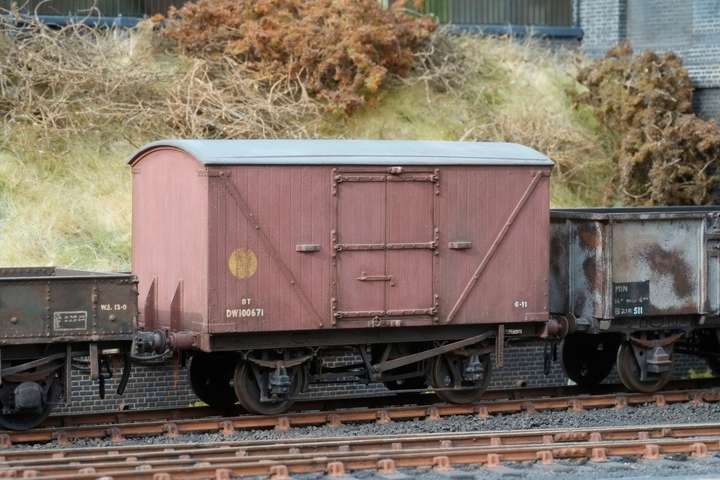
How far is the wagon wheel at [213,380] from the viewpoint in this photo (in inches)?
635

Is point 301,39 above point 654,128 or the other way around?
above

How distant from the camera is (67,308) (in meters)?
14.0

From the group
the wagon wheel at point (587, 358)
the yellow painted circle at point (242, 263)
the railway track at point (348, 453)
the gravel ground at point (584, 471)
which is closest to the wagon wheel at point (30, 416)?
the railway track at point (348, 453)

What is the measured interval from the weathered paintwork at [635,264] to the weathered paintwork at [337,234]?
841 mm

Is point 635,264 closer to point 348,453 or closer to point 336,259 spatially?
point 336,259

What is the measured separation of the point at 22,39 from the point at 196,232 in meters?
10.1

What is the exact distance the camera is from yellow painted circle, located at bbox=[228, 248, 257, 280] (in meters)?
14.7

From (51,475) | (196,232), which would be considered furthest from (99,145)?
(51,475)

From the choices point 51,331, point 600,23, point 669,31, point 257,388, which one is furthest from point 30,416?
point 600,23

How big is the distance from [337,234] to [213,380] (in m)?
2.62

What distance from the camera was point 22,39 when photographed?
23.4 meters

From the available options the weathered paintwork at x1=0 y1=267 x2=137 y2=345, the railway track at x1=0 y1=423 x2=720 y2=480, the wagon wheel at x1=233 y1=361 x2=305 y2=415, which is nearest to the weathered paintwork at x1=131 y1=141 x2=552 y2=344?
the wagon wheel at x1=233 y1=361 x2=305 y2=415

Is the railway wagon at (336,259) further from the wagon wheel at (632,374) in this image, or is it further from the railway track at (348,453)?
the railway track at (348,453)

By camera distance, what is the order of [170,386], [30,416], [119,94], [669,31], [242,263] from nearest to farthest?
1. [30,416]
2. [242,263]
3. [170,386]
4. [119,94]
5. [669,31]
